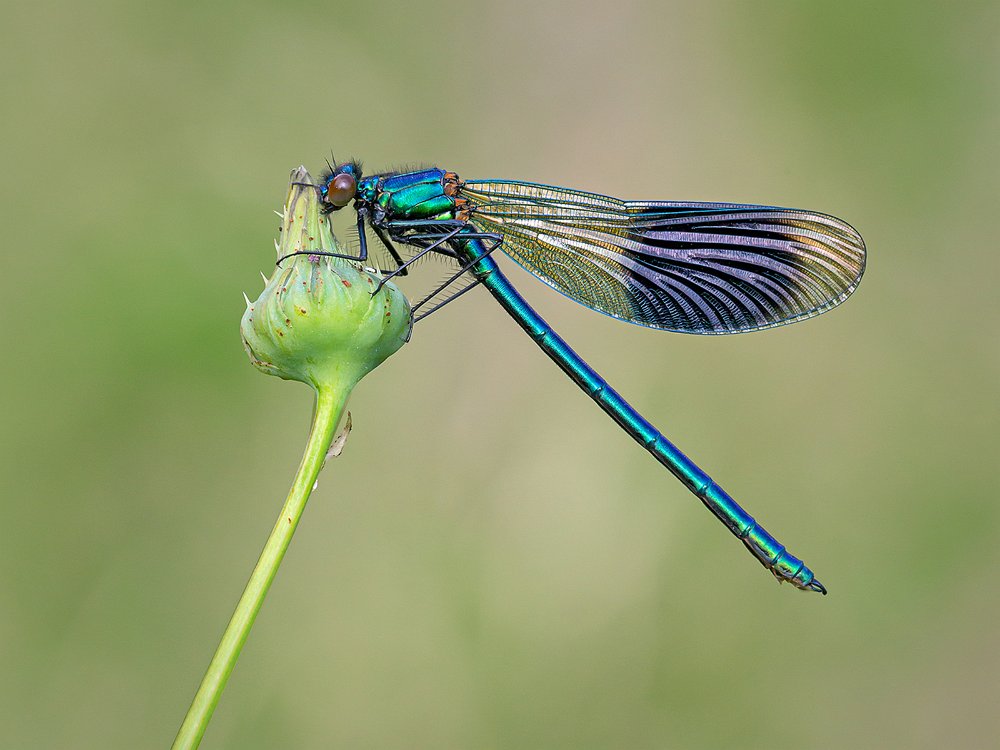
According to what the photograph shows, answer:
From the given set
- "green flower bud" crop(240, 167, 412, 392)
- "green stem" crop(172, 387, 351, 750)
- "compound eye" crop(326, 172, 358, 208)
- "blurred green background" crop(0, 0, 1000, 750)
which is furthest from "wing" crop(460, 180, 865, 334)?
"green stem" crop(172, 387, 351, 750)

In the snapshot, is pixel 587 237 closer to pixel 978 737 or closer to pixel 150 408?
pixel 150 408

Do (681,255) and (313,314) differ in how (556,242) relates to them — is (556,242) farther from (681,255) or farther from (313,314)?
(313,314)

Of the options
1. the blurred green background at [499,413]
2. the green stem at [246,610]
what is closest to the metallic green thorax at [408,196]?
the green stem at [246,610]

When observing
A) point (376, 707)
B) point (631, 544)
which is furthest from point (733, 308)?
point (376, 707)

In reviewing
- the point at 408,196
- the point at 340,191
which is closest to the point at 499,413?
the point at 408,196

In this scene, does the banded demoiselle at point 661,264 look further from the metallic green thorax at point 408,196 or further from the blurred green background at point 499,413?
the blurred green background at point 499,413

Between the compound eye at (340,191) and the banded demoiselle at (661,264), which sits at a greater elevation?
the banded demoiselle at (661,264)
